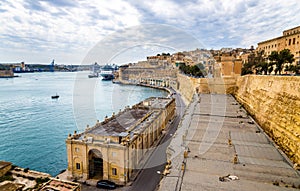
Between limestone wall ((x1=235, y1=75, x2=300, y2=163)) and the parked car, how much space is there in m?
7.91

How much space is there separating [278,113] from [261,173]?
5104 mm

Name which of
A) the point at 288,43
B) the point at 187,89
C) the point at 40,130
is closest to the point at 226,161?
the point at 40,130

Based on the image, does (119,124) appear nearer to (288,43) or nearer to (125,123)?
(125,123)

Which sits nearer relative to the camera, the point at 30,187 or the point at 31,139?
the point at 30,187

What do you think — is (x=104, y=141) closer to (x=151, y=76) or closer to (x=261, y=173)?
(x=261, y=173)

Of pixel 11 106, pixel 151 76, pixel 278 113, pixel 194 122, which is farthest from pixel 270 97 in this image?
pixel 151 76

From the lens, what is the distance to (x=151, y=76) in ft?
246

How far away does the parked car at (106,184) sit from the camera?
998 centimetres

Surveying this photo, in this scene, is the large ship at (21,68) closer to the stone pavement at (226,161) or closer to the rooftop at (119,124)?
the rooftop at (119,124)

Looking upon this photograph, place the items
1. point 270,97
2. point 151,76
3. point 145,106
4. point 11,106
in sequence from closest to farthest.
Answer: point 270,97 < point 145,106 < point 11,106 < point 151,76

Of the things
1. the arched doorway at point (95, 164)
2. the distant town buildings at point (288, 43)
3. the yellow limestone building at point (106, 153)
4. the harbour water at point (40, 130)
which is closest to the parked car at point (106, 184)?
the yellow limestone building at point (106, 153)

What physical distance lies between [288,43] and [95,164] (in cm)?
2755

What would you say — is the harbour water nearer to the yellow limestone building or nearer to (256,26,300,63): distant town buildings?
the yellow limestone building

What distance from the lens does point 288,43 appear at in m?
26.0
